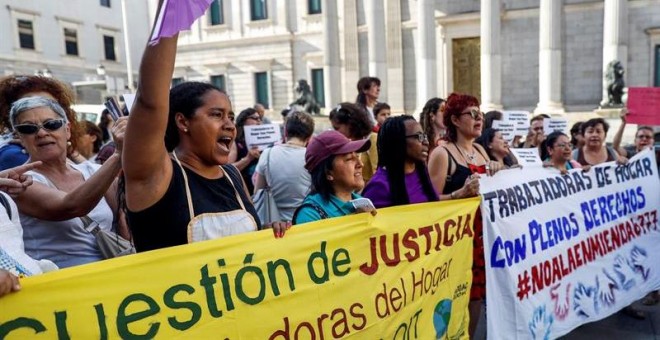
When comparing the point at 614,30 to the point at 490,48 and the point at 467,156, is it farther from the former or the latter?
the point at 467,156

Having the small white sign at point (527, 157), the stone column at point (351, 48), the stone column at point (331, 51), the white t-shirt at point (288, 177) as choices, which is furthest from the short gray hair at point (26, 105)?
the stone column at point (351, 48)

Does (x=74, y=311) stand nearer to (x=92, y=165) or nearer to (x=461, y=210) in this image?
(x=92, y=165)

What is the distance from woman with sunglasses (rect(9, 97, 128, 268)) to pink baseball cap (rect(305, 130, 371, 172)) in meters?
1.04

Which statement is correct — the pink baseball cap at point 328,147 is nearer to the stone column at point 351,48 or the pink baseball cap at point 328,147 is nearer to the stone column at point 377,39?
the stone column at point 377,39

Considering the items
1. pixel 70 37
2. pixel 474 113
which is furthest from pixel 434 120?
pixel 70 37

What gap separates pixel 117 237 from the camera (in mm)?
2582

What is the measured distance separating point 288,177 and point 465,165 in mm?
1533

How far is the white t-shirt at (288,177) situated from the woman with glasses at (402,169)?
108 centimetres

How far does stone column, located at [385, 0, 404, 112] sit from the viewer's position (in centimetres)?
2470

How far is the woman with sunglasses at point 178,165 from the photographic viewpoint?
1.57 m

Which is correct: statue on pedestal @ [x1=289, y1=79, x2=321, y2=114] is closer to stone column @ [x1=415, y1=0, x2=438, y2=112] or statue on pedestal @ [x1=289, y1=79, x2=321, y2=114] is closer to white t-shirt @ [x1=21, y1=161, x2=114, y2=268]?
stone column @ [x1=415, y1=0, x2=438, y2=112]

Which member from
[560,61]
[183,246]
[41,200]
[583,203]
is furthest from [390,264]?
[560,61]

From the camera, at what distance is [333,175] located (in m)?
2.82

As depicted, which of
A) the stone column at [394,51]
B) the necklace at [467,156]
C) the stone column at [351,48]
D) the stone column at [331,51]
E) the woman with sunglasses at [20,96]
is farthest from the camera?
the stone column at [351,48]
